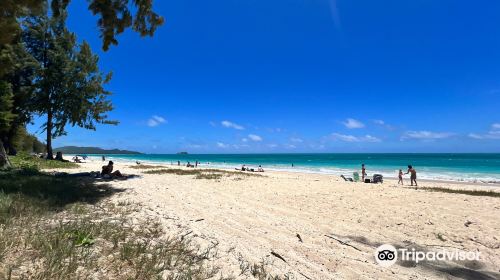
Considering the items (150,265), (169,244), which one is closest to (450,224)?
(169,244)

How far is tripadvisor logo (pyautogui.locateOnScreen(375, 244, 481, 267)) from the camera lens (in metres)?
6.21

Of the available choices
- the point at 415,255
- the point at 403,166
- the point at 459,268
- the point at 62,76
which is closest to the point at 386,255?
the point at 415,255

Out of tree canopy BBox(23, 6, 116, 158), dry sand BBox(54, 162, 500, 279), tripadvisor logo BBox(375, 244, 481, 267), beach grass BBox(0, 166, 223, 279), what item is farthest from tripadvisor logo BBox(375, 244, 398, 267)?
tree canopy BBox(23, 6, 116, 158)

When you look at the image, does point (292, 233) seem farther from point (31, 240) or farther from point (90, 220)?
point (31, 240)

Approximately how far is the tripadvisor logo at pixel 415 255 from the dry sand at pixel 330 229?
185mm

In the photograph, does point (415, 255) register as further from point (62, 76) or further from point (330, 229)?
point (62, 76)

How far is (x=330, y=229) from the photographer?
7984 mm

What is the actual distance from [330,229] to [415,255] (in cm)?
208

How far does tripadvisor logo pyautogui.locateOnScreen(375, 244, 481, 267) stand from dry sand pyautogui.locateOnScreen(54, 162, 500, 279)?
185 millimetres

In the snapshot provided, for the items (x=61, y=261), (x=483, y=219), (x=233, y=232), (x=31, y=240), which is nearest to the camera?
(x=61, y=261)

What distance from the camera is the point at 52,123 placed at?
3441 cm

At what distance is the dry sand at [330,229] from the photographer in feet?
18.0

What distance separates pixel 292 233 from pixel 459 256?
3.55 metres

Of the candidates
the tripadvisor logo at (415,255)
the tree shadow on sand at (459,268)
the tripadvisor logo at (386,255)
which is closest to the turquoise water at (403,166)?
the tripadvisor logo at (415,255)
